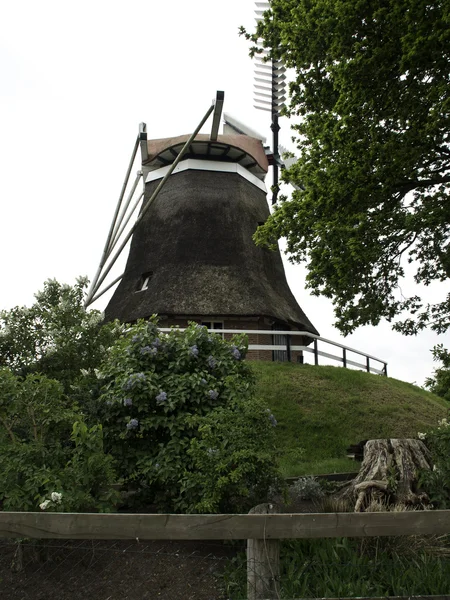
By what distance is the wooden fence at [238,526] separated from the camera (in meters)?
4.04

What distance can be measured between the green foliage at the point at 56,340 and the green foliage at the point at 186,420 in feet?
2.88

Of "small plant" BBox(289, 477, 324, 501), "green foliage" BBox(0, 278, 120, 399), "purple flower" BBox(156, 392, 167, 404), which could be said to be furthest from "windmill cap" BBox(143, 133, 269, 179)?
"purple flower" BBox(156, 392, 167, 404)

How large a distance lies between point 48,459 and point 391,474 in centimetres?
454

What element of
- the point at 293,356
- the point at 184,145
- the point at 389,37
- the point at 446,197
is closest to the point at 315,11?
the point at 389,37

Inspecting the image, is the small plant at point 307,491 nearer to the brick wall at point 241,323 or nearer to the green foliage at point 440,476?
the green foliage at point 440,476

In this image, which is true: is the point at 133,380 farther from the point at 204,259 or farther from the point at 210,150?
the point at 210,150

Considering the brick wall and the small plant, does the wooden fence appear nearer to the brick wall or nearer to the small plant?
the small plant

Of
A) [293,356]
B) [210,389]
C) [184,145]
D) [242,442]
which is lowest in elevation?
[242,442]

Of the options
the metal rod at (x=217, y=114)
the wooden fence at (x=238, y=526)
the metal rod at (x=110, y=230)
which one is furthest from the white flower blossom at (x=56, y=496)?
the metal rod at (x=217, y=114)

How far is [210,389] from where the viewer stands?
7648 millimetres

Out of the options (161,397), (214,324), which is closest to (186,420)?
(161,397)

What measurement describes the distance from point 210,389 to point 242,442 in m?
1.19

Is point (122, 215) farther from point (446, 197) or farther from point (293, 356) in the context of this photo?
point (446, 197)

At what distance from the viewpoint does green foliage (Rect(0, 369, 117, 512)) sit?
6227mm
